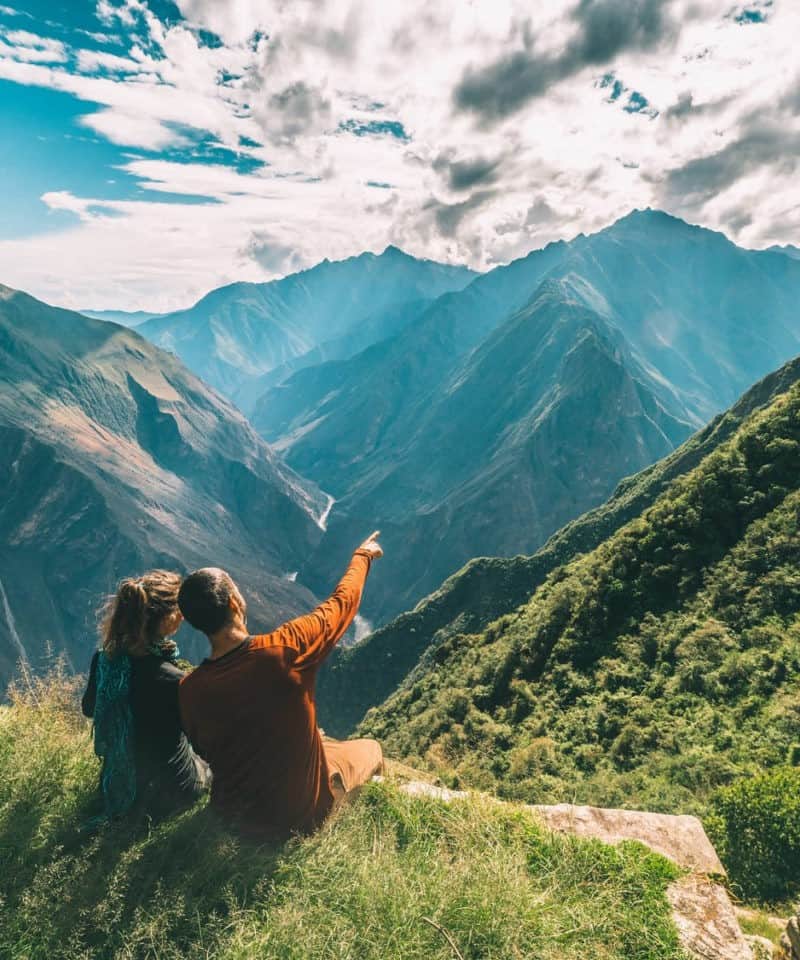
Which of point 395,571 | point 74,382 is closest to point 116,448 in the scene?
point 74,382

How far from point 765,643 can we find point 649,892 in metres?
13.0

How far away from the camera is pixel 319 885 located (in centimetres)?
389

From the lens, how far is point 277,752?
4027 millimetres

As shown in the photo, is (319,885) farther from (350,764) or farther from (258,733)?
(350,764)

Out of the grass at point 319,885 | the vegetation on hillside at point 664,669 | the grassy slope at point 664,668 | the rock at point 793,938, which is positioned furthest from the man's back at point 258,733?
the grassy slope at point 664,668

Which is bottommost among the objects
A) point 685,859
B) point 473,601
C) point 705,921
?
point 473,601

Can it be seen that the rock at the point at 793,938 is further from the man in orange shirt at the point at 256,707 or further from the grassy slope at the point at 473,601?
the grassy slope at the point at 473,601

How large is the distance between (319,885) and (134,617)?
250cm

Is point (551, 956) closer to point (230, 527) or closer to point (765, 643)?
point (765, 643)

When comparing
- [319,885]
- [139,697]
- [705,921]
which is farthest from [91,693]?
[705,921]

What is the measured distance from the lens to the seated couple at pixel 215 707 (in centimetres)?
378

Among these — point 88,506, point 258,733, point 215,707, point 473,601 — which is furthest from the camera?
point 88,506

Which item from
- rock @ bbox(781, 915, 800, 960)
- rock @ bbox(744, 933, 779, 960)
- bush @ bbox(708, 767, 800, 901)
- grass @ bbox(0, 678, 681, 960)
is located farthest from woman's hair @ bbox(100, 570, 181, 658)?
bush @ bbox(708, 767, 800, 901)

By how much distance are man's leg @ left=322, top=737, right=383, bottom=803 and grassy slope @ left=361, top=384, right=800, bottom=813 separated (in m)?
5.87
